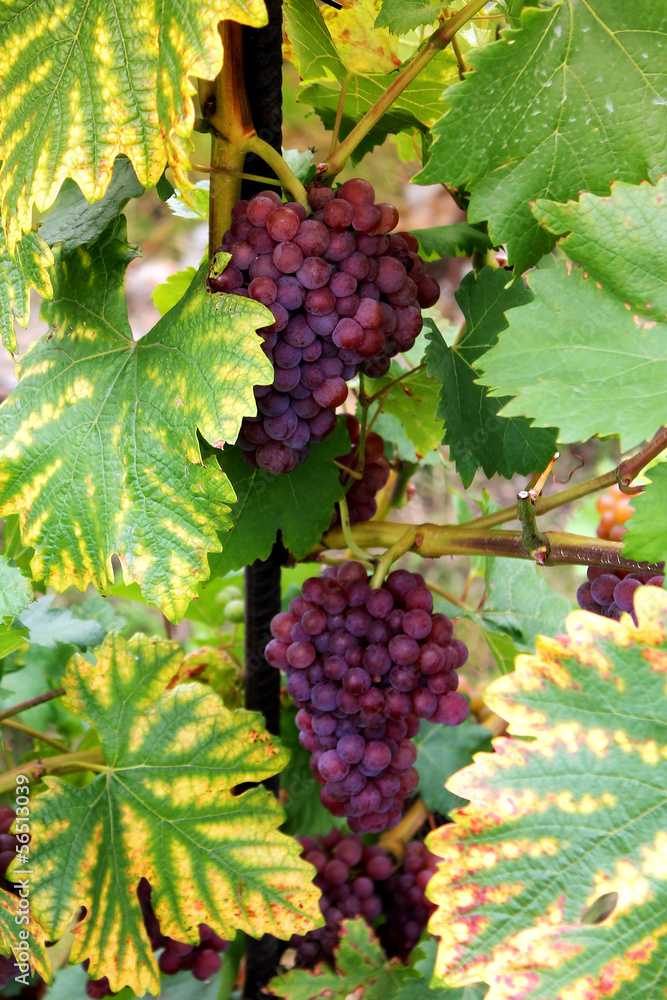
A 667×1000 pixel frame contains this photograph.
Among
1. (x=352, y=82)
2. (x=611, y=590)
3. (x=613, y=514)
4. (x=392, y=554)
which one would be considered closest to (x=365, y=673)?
(x=392, y=554)

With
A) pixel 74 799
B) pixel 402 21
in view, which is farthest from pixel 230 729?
pixel 402 21

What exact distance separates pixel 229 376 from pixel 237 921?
0.45 meters

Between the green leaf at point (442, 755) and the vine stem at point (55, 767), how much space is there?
411mm

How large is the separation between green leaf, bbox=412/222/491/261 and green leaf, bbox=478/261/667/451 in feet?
0.93

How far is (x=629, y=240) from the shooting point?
543 mm

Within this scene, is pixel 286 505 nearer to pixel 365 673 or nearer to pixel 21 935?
pixel 365 673

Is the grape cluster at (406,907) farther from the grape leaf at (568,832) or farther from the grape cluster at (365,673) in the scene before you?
the grape leaf at (568,832)

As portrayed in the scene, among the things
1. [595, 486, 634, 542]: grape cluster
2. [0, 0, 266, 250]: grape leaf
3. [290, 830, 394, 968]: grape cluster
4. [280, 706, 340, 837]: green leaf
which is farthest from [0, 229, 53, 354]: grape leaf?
[595, 486, 634, 542]: grape cluster

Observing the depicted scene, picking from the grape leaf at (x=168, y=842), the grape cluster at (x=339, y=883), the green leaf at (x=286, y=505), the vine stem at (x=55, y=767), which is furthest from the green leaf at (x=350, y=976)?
the green leaf at (x=286, y=505)

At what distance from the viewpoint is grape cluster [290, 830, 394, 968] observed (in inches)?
35.8

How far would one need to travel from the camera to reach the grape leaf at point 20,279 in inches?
23.5

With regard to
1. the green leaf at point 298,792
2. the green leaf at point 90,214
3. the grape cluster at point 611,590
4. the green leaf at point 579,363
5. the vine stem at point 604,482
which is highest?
the green leaf at point 90,214

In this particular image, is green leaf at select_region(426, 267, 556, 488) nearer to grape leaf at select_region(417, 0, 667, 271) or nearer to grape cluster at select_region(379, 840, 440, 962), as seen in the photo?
grape leaf at select_region(417, 0, 667, 271)

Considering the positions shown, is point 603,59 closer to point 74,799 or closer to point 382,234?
point 382,234
